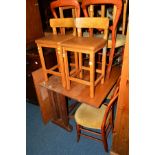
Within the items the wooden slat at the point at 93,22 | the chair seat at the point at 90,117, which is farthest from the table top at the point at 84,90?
the wooden slat at the point at 93,22

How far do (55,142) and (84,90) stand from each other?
2.53 feet

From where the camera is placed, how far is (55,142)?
1738 millimetres

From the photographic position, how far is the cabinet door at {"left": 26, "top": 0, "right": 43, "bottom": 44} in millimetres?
2072

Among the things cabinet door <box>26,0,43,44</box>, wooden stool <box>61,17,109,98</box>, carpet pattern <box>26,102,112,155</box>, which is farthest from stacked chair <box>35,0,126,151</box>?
cabinet door <box>26,0,43,44</box>

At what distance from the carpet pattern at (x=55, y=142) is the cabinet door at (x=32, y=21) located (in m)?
1.22

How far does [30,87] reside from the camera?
2.12m

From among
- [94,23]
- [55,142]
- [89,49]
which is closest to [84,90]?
[89,49]

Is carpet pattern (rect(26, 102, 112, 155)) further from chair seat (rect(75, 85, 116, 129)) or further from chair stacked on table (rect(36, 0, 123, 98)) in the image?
chair stacked on table (rect(36, 0, 123, 98))

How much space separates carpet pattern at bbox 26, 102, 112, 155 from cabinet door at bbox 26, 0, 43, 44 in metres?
1.22

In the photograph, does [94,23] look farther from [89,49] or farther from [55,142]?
[55,142]
